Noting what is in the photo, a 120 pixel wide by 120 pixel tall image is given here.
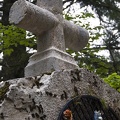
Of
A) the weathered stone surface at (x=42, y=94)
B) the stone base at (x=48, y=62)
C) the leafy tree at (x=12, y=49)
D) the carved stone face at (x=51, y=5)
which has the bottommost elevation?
the weathered stone surface at (x=42, y=94)

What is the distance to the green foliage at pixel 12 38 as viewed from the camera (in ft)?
19.6

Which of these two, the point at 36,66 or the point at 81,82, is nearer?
the point at 81,82

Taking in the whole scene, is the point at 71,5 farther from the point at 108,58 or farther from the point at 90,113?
the point at 90,113

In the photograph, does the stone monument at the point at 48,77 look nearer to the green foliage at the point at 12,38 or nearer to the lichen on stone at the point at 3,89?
the lichen on stone at the point at 3,89

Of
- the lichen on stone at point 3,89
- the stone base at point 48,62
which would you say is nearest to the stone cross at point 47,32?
the stone base at point 48,62

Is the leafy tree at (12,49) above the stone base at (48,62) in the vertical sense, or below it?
above

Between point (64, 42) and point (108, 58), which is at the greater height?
point (108, 58)

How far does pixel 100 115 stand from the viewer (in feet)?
7.47

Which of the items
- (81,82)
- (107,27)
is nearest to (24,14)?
(81,82)

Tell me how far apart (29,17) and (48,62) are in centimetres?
42

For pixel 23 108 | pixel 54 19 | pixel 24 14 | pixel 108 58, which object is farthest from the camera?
pixel 108 58

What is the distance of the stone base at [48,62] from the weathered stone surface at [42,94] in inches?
11.3

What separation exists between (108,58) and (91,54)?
3.25 feet

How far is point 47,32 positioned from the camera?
279 cm
